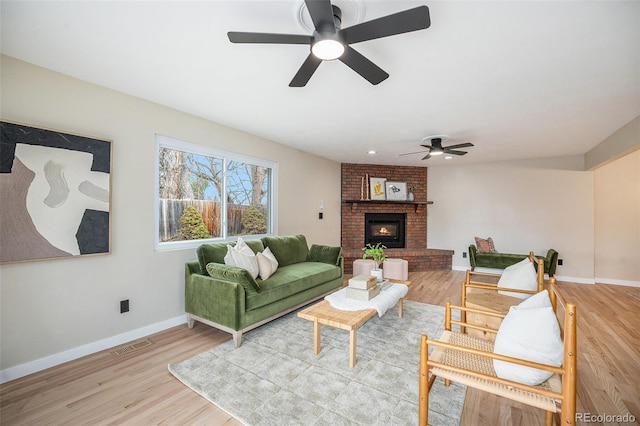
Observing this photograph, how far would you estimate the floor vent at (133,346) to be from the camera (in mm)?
2568

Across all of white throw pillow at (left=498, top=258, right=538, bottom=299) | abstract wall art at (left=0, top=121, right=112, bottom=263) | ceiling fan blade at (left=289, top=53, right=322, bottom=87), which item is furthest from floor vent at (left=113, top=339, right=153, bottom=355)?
white throw pillow at (left=498, top=258, right=538, bottom=299)

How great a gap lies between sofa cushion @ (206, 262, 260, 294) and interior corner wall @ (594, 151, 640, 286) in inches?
255

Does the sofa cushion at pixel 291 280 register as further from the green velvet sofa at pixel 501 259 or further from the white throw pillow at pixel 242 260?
the green velvet sofa at pixel 501 259

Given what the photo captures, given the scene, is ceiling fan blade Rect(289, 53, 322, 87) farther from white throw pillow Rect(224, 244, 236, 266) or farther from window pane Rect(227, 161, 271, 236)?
window pane Rect(227, 161, 271, 236)

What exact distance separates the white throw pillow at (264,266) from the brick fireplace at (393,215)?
114 inches

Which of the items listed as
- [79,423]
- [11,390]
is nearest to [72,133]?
[11,390]

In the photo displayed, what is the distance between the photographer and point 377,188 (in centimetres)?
654

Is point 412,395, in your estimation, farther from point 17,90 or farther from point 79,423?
point 17,90

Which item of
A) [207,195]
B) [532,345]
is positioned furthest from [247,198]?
[532,345]

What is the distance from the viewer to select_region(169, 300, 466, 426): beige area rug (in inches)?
69.7

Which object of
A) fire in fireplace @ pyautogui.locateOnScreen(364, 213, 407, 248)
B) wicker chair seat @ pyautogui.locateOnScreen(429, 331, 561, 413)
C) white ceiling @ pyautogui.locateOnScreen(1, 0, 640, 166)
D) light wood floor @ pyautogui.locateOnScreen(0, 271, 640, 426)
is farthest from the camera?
fire in fireplace @ pyautogui.locateOnScreen(364, 213, 407, 248)

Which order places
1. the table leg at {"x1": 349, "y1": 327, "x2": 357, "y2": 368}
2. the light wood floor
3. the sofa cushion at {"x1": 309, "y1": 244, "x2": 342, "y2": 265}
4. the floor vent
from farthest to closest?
the sofa cushion at {"x1": 309, "y1": 244, "x2": 342, "y2": 265}, the floor vent, the table leg at {"x1": 349, "y1": 327, "x2": 357, "y2": 368}, the light wood floor

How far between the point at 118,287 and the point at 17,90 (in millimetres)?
1823

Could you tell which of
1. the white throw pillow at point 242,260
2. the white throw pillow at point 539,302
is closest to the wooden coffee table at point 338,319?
the white throw pillow at point 242,260
